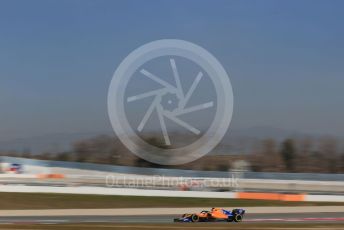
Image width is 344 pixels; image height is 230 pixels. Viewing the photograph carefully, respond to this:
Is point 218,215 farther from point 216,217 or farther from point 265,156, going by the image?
point 265,156

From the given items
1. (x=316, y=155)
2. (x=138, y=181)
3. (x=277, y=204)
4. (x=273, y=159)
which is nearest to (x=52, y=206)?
(x=138, y=181)

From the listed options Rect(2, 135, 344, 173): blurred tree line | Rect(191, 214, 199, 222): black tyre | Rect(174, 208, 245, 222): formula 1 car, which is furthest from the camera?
Rect(2, 135, 344, 173): blurred tree line

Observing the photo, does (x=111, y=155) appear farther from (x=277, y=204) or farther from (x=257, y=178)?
(x=277, y=204)

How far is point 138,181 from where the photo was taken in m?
48.9

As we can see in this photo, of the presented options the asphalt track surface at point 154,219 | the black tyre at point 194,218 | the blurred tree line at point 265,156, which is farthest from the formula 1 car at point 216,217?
the blurred tree line at point 265,156

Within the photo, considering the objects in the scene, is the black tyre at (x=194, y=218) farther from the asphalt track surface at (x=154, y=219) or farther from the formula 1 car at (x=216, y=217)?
the asphalt track surface at (x=154, y=219)

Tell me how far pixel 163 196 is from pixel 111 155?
48162 mm

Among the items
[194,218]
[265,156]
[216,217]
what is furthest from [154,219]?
[265,156]

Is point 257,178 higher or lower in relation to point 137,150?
lower

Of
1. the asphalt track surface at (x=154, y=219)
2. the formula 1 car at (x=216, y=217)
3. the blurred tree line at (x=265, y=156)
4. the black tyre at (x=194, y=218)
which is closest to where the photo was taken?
the formula 1 car at (x=216, y=217)

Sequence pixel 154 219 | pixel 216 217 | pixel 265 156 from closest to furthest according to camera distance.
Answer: pixel 216 217, pixel 154 219, pixel 265 156

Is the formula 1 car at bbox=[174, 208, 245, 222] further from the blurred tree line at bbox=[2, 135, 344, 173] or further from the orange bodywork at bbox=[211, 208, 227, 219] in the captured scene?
the blurred tree line at bbox=[2, 135, 344, 173]

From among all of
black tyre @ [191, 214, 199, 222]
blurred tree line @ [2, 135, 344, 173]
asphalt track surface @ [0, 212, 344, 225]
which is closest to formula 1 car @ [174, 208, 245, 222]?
black tyre @ [191, 214, 199, 222]

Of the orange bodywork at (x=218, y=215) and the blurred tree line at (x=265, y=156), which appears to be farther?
the blurred tree line at (x=265, y=156)
